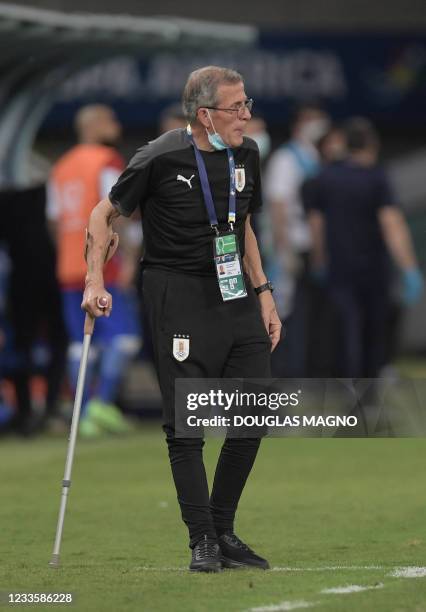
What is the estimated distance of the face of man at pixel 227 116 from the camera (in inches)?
289

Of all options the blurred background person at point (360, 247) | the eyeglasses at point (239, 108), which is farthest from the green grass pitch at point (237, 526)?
the eyeglasses at point (239, 108)

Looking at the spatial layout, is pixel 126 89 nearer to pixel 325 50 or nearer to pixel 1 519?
pixel 325 50

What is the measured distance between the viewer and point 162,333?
744 centimetres

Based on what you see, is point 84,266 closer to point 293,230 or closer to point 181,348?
point 293,230

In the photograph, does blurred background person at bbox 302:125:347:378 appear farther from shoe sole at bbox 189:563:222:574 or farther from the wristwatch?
shoe sole at bbox 189:563:222:574

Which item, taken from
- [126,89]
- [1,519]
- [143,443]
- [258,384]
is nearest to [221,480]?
[258,384]

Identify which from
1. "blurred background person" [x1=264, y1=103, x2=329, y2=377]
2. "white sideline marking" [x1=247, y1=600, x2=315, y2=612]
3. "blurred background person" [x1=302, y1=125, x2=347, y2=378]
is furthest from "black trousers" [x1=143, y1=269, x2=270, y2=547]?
"blurred background person" [x1=302, y1=125, x2=347, y2=378]

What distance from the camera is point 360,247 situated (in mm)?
14547

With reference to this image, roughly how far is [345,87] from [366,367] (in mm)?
11234

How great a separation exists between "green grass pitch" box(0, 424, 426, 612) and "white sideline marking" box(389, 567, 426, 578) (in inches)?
2.1

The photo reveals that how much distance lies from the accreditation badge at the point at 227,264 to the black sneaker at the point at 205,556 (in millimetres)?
1001

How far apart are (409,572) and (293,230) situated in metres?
8.90

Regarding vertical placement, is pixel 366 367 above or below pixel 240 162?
above

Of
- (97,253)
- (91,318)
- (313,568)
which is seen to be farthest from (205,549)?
(97,253)
